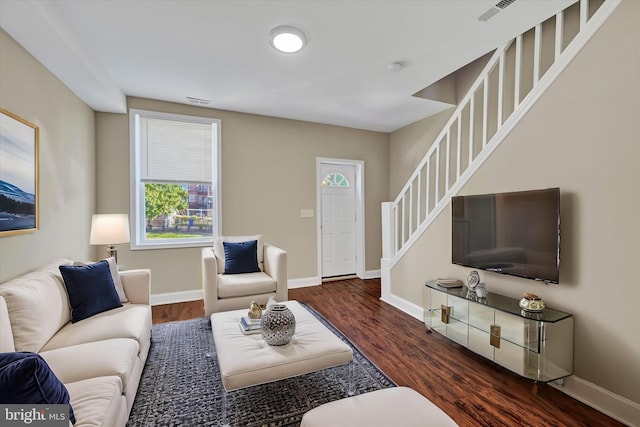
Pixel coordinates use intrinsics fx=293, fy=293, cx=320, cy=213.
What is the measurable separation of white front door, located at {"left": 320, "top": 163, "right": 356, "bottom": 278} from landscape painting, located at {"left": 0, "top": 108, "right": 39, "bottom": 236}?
11.5ft

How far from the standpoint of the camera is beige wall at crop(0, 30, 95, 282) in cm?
210

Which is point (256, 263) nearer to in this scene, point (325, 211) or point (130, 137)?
point (325, 211)

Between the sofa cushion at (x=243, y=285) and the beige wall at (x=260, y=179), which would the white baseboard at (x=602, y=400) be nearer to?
the sofa cushion at (x=243, y=285)

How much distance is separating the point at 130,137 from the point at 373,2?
324cm

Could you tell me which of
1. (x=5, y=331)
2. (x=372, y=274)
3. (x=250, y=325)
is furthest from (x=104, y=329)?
(x=372, y=274)

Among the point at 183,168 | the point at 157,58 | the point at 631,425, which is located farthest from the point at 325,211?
Answer: the point at 631,425

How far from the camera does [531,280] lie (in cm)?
233

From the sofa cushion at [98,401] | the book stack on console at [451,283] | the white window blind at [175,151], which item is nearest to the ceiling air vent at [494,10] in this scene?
the book stack on console at [451,283]

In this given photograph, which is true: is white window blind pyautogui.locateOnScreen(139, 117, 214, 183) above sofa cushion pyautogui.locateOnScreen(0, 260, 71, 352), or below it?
above

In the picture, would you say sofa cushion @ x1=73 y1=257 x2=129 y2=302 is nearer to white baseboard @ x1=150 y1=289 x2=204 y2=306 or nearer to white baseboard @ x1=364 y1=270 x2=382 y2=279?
white baseboard @ x1=150 y1=289 x2=204 y2=306

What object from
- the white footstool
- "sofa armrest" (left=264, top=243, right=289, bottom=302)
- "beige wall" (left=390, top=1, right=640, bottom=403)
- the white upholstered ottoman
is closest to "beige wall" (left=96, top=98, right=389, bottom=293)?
"sofa armrest" (left=264, top=243, right=289, bottom=302)

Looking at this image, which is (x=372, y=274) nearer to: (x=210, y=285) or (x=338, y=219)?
(x=338, y=219)

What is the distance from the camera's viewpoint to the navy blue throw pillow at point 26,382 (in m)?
0.90

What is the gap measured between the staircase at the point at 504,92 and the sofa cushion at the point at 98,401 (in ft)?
9.89
